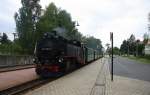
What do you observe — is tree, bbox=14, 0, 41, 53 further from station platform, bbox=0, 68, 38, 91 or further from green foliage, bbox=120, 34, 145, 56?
green foliage, bbox=120, 34, 145, 56

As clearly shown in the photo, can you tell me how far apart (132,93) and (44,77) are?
33.7 feet

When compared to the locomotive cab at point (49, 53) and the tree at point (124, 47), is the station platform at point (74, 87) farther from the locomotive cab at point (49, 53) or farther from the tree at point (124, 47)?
the tree at point (124, 47)

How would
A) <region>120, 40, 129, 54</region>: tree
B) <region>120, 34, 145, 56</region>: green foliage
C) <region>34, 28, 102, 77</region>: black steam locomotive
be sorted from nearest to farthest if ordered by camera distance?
<region>34, 28, 102, 77</region>: black steam locomotive, <region>120, 34, 145, 56</region>: green foliage, <region>120, 40, 129, 54</region>: tree

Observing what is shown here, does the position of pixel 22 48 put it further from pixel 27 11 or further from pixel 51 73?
pixel 51 73

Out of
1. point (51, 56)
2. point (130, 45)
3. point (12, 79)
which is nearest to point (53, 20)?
point (51, 56)

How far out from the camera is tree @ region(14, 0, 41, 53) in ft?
235

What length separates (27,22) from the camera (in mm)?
74062

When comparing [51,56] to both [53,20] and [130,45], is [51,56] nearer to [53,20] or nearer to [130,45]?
[53,20]

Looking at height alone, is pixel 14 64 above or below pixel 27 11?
below

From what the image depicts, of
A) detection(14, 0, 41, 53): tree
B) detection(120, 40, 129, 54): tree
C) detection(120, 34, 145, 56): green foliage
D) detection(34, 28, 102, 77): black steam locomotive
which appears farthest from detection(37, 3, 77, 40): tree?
detection(120, 40, 129, 54): tree

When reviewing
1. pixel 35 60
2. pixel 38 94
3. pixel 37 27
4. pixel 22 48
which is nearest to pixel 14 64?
pixel 35 60

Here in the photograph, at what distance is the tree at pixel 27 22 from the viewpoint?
71750 mm

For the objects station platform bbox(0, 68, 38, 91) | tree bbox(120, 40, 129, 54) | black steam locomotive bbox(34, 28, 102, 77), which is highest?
tree bbox(120, 40, 129, 54)

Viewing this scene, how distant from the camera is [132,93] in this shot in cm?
1295
